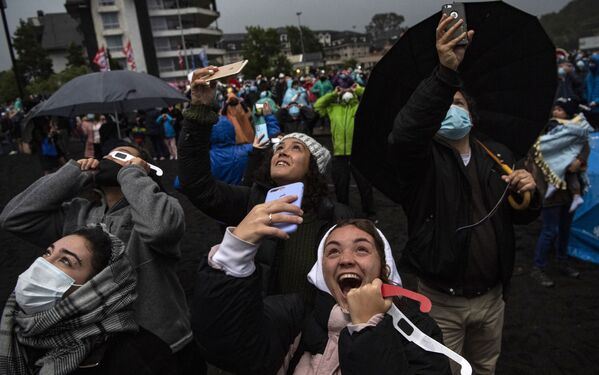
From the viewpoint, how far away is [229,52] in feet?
361

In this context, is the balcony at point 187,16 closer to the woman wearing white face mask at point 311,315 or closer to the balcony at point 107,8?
the balcony at point 107,8

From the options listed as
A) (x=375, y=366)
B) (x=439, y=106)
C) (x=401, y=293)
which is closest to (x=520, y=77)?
(x=439, y=106)

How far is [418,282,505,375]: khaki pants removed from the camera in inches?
90.3

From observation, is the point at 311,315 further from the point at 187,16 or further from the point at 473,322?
the point at 187,16

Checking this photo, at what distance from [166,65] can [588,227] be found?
2566 inches

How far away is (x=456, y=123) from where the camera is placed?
217 centimetres

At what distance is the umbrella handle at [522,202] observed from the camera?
2.16 metres

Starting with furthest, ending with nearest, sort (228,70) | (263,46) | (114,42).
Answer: (263,46) < (114,42) < (228,70)

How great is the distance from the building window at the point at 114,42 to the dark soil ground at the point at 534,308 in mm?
60517

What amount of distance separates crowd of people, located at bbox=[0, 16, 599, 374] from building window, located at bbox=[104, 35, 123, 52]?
65097mm

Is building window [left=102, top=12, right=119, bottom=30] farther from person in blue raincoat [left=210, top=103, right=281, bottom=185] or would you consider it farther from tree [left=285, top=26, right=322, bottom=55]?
person in blue raincoat [left=210, top=103, right=281, bottom=185]

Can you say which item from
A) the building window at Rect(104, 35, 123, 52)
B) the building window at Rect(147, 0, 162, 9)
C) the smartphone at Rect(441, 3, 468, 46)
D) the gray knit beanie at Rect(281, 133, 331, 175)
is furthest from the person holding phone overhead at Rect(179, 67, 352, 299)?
the building window at Rect(147, 0, 162, 9)

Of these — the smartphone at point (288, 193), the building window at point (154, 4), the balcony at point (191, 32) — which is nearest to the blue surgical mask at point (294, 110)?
the smartphone at point (288, 193)

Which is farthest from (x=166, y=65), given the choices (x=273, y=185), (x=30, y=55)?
(x=273, y=185)
